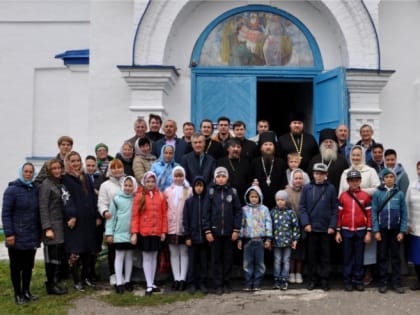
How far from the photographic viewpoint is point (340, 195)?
6.42m

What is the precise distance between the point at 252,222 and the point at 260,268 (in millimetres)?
566

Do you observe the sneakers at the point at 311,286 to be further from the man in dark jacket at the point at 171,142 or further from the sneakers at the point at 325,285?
the man in dark jacket at the point at 171,142

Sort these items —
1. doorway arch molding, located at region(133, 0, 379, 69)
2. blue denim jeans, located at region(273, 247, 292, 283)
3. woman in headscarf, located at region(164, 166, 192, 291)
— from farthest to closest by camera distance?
doorway arch molding, located at region(133, 0, 379, 69), blue denim jeans, located at region(273, 247, 292, 283), woman in headscarf, located at region(164, 166, 192, 291)

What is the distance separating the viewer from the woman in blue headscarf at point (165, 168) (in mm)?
6539

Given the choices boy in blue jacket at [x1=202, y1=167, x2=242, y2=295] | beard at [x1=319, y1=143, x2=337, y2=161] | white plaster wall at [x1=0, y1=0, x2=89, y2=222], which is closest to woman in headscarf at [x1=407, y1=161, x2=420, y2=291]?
beard at [x1=319, y1=143, x2=337, y2=161]

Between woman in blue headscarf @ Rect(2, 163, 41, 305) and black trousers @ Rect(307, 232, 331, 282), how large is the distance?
3074mm

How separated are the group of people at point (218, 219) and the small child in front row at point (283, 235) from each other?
0.01 m

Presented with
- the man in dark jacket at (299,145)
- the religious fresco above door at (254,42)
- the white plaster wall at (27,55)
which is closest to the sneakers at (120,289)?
the man in dark jacket at (299,145)

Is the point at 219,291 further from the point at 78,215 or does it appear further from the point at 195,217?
the point at 78,215

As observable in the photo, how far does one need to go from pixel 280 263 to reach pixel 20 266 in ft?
9.62

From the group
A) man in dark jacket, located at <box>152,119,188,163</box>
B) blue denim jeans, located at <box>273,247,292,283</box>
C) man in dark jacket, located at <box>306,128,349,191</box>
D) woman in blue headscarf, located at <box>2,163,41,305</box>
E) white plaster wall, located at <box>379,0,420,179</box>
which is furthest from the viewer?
white plaster wall, located at <box>379,0,420,179</box>

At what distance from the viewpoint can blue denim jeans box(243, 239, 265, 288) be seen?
6.30m

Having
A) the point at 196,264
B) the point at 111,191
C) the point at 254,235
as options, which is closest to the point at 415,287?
the point at 254,235

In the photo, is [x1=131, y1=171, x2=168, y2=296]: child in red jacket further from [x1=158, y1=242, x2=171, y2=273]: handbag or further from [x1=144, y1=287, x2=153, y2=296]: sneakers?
[x1=158, y1=242, x2=171, y2=273]: handbag
